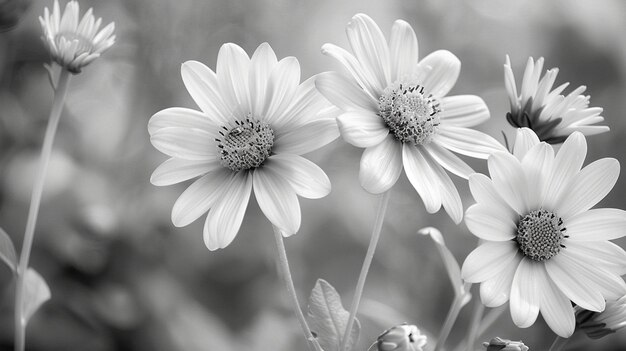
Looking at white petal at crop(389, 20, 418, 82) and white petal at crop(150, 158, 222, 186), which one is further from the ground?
white petal at crop(389, 20, 418, 82)

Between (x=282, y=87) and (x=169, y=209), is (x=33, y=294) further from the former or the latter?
(x=169, y=209)

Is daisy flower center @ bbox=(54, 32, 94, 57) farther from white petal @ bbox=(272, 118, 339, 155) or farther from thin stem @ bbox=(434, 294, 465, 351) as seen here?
thin stem @ bbox=(434, 294, 465, 351)

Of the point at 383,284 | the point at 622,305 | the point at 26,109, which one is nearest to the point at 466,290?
the point at 622,305

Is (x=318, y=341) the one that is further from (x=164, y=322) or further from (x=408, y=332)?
(x=164, y=322)

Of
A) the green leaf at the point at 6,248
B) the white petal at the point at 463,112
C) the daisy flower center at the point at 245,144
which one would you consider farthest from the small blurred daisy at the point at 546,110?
the green leaf at the point at 6,248

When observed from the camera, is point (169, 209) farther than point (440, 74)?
Yes

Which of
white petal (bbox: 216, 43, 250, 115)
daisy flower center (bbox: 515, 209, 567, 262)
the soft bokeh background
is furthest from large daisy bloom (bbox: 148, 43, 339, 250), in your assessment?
the soft bokeh background

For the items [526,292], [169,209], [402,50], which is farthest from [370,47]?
[169,209]
